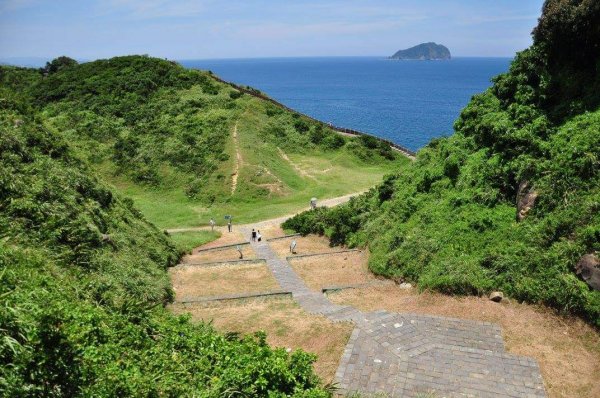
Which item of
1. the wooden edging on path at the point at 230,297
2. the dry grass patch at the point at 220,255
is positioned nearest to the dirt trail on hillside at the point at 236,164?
the dry grass patch at the point at 220,255

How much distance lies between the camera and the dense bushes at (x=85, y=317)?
847 cm

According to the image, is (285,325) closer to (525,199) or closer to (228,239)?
(525,199)

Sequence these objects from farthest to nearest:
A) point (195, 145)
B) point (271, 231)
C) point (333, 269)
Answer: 1. point (195, 145)
2. point (271, 231)
3. point (333, 269)

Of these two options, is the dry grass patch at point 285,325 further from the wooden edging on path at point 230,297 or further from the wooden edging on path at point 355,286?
the wooden edging on path at point 355,286

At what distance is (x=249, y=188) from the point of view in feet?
131

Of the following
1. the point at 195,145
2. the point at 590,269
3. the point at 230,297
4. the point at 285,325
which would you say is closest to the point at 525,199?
the point at 590,269

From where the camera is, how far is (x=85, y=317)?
10.2 m

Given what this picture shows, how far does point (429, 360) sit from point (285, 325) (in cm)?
496

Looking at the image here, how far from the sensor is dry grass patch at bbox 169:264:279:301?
2012cm

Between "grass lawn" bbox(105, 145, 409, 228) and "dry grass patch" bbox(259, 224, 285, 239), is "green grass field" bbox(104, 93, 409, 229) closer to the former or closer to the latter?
"grass lawn" bbox(105, 145, 409, 228)

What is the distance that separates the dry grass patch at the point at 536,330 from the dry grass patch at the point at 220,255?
888cm

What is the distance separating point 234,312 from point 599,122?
615 inches

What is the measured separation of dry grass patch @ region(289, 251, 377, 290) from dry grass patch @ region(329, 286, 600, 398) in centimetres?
247

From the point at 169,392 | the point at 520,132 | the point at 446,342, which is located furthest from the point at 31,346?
the point at 520,132
